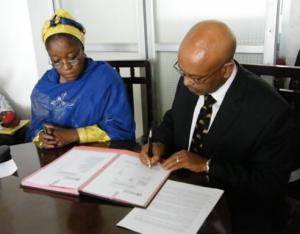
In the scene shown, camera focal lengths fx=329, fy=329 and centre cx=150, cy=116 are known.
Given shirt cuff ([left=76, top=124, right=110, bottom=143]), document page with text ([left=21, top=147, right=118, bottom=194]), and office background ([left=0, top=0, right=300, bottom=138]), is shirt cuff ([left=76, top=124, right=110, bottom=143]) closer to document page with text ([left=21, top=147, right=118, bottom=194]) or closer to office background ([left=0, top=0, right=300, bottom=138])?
document page with text ([left=21, top=147, right=118, bottom=194])

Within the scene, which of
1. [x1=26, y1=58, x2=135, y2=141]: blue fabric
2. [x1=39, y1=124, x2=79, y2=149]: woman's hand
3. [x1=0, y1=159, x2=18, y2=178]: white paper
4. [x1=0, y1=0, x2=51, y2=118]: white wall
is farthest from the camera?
[x1=0, y1=0, x2=51, y2=118]: white wall

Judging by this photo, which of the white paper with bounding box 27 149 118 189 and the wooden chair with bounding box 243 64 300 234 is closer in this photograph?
the white paper with bounding box 27 149 118 189

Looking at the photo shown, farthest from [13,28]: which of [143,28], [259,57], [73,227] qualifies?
[73,227]

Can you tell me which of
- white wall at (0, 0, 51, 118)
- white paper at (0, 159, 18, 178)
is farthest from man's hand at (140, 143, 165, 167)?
white wall at (0, 0, 51, 118)

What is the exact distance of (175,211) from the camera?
→ 0.88 meters

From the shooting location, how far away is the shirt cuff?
1451 mm

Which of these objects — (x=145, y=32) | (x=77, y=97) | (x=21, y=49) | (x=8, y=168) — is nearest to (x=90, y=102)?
(x=77, y=97)

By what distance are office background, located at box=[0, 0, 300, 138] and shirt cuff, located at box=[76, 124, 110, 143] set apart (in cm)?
110

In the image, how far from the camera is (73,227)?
0.86 metres

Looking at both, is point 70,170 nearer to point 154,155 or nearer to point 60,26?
point 154,155

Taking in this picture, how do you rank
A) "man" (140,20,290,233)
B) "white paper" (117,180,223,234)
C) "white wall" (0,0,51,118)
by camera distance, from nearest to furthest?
1. "white paper" (117,180,223,234)
2. "man" (140,20,290,233)
3. "white wall" (0,0,51,118)

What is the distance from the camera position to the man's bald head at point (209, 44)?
1.07 m

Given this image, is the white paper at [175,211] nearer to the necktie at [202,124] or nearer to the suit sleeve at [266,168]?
the suit sleeve at [266,168]

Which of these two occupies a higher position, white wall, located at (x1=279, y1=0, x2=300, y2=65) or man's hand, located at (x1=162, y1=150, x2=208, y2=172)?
white wall, located at (x1=279, y1=0, x2=300, y2=65)
